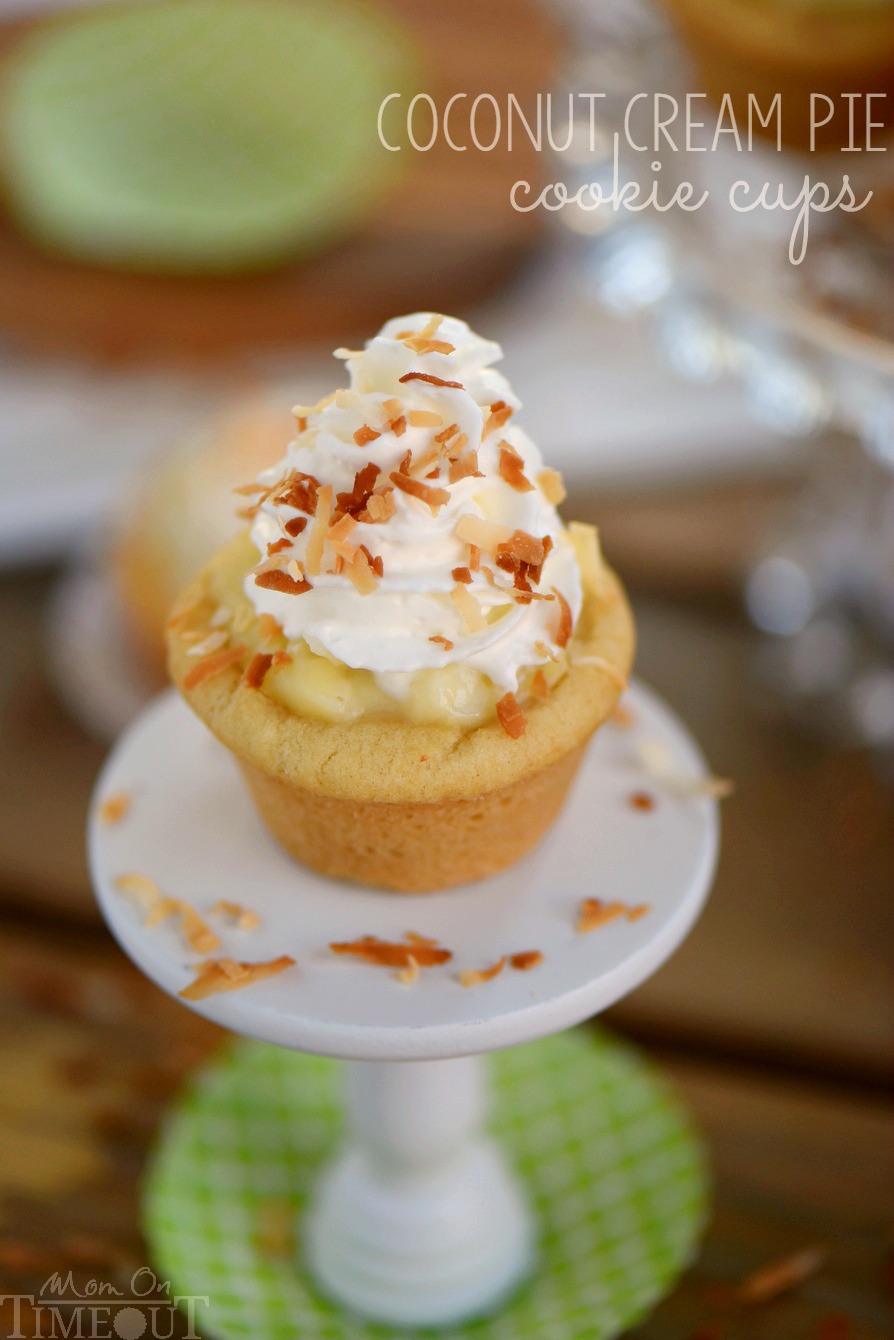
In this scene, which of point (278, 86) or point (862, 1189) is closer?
point (862, 1189)

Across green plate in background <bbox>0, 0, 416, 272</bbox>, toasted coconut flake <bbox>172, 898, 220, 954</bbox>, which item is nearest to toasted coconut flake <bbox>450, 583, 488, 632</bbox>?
toasted coconut flake <bbox>172, 898, 220, 954</bbox>

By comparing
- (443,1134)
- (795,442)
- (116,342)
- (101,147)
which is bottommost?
(443,1134)

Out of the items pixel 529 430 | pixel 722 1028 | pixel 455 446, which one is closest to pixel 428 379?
pixel 455 446

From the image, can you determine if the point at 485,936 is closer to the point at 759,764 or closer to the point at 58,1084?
the point at 58,1084

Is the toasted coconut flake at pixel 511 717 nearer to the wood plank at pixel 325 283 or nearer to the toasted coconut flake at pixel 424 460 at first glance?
the toasted coconut flake at pixel 424 460

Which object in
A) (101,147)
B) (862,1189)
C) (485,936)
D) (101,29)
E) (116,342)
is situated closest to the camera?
(485,936)

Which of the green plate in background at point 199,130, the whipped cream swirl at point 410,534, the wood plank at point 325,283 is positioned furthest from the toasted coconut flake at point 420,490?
the green plate in background at point 199,130

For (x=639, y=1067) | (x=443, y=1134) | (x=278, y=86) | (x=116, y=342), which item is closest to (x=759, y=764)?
(x=639, y=1067)
